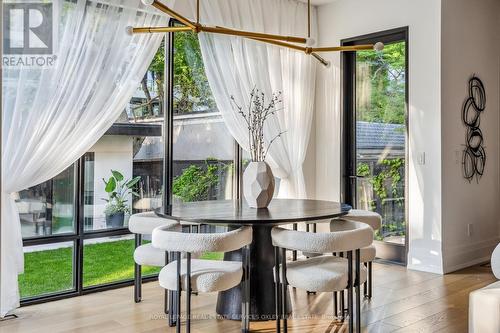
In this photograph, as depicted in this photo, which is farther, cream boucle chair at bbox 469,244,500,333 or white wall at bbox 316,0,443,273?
white wall at bbox 316,0,443,273

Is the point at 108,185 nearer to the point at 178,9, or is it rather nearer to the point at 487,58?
the point at 178,9

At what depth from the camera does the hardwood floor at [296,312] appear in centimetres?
291

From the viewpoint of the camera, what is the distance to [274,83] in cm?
489

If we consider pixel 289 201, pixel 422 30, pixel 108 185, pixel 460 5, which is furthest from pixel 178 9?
pixel 460 5

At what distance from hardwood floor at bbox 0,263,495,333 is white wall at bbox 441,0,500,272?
699 millimetres

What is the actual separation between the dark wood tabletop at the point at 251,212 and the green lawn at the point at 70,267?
3.13 feet

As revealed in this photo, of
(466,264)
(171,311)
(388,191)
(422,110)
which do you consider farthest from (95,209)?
(466,264)

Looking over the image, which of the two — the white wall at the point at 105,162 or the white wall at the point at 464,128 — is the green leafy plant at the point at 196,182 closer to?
the white wall at the point at 105,162

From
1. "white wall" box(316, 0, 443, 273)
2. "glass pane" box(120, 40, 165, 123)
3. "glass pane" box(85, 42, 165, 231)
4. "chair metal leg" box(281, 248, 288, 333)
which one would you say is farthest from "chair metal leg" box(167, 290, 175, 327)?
"white wall" box(316, 0, 443, 273)

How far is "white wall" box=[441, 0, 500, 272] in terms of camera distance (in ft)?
14.5

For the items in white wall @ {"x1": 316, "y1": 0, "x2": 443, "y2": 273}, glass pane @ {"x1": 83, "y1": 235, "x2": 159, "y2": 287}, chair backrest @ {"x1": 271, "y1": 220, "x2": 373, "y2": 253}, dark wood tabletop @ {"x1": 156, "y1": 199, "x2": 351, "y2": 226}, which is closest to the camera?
chair backrest @ {"x1": 271, "y1": 220, "x2": 373, "y2": 253}

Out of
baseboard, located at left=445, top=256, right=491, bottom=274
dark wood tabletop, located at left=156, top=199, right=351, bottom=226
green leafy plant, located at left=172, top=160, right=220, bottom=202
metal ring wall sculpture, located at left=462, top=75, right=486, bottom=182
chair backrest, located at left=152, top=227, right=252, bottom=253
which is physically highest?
metal ring wall sculpture, located at left=462, top=75, right=486, bottom=182

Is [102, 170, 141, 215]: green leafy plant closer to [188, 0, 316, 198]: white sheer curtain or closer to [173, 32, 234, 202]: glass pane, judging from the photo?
[173, 32, 234, 202]: glass pane

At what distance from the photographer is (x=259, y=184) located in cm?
328
